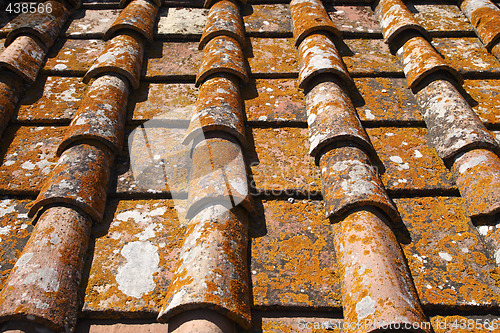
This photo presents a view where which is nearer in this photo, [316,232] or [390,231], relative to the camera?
[390,231]

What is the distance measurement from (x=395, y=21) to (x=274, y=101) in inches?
57.7

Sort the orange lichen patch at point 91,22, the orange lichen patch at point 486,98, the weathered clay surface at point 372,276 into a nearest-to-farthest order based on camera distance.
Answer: the weathered clay surface at point 372,276, the orange lichen patch at point 486,98, the orange lichen patch at point 91,22

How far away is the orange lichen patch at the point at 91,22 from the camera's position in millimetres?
3289

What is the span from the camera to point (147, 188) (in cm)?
203

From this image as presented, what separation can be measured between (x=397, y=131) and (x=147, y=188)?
1622 millimetres

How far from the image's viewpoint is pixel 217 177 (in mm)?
1824

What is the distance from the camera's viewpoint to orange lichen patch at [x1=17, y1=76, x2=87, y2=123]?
2.47 m

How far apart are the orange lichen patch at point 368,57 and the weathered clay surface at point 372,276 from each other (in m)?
1.52

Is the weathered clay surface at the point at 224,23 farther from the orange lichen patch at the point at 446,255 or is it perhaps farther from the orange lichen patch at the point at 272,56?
the orange lichen patch at the point at 446,255

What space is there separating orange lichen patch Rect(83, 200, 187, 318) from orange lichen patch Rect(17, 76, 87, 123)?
37.9 inches

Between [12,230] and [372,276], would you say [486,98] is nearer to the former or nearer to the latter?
[372,276]

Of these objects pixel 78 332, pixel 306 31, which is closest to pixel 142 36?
pixel 306 31

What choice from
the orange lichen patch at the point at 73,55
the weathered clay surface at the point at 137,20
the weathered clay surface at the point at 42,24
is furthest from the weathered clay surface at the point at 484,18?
the weathered clay surface at the point at 42,24

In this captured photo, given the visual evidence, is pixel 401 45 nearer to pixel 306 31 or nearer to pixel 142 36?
pixel 306 31
